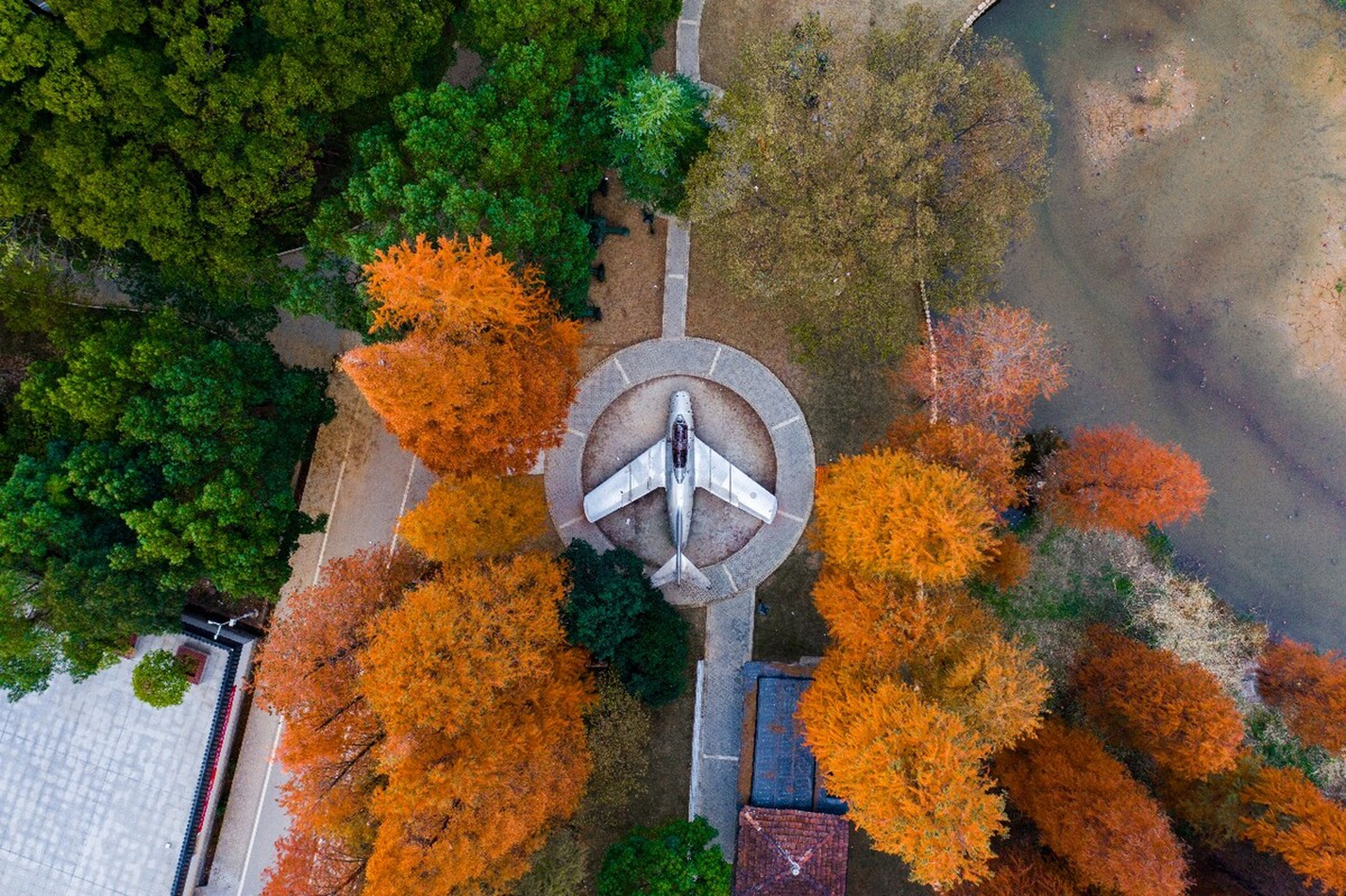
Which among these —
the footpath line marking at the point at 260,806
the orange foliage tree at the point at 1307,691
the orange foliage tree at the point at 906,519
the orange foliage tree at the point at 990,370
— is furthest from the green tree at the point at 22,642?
the orange foliage tree at the point at 1307,691

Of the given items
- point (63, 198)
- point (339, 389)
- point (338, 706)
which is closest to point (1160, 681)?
point (338, 706)

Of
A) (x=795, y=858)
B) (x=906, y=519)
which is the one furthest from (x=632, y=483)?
(x=795, y=858)

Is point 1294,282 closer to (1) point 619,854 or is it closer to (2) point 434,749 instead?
(1) point 619,854

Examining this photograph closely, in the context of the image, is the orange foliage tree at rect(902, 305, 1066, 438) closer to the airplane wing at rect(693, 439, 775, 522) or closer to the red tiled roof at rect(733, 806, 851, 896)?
the airplane wing at rect(693, 439, 775, 522)

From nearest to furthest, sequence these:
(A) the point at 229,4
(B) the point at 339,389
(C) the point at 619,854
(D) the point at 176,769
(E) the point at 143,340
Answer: (A) the point at 229,4 < (E) the point at 143,340 < (C) the point at 619,854 < (D) the point at 176,769 < (B) the point at 339,389

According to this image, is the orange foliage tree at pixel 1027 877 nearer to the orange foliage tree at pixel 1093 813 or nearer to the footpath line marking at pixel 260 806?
the orange foliage tree at pixel 1093 813

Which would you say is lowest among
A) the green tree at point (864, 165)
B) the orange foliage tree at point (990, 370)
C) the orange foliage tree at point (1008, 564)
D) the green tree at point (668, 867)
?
the green tree at point (668, 867)
